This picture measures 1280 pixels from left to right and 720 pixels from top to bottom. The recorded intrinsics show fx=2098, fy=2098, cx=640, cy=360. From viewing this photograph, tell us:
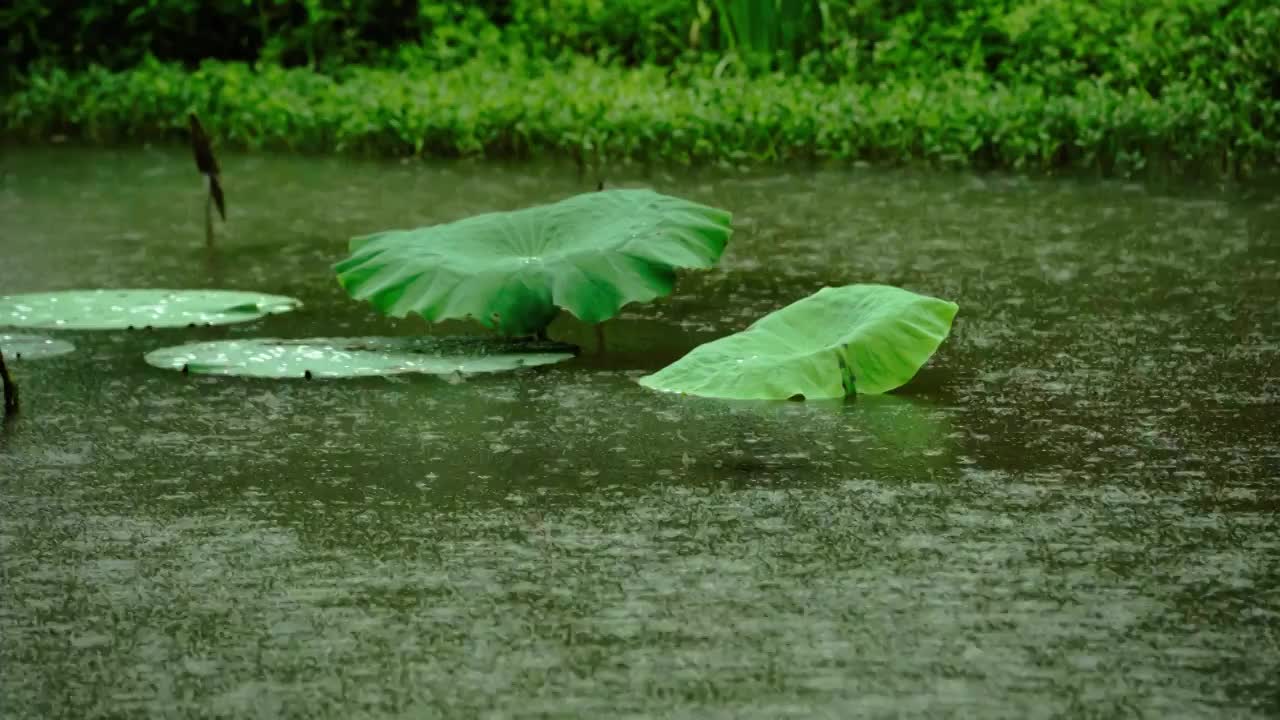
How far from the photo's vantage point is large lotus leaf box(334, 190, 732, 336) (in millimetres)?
4246

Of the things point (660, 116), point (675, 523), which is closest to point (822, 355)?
point (675, 523)

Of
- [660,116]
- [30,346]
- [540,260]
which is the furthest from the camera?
[660,116]

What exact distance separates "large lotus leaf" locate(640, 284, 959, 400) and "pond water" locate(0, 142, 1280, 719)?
64mm

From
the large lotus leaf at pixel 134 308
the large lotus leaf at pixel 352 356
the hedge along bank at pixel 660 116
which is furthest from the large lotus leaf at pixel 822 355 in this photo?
the hedge along bank at pixel 660 116

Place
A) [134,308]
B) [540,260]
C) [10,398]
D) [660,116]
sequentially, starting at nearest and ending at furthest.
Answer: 1. [10,398]
2. [540,260]
3. [134,308]
4. [660,116]

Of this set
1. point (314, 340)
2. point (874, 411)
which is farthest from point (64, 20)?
point (874, 411)

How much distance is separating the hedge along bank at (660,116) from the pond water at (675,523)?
2078 millimetres

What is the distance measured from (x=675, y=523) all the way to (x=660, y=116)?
494cm

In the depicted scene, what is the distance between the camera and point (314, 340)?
4.49 metres

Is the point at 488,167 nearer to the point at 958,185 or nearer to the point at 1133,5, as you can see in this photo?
the point at 958,185

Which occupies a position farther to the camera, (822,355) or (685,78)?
(685,78)

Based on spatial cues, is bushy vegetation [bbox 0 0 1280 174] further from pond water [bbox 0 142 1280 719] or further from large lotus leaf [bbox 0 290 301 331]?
large lotus leaf [bbox 0 290 301 331]

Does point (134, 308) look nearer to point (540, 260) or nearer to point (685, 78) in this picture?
point (540, 260)

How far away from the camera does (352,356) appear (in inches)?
168
